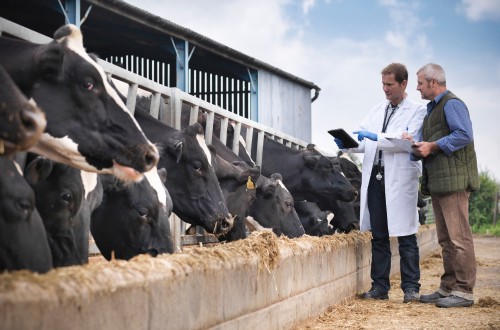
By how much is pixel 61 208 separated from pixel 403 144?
4.12m

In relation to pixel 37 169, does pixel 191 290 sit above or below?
below

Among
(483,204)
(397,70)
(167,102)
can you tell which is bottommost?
(167,102)

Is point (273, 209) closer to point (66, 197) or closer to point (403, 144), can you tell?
point (403, 144)

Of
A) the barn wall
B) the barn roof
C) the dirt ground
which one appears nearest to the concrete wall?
the dirt ground

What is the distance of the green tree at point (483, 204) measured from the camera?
123 feet

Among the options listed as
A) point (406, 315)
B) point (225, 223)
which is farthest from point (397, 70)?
point (406, 315)

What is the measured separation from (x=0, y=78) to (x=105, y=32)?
13030 mm

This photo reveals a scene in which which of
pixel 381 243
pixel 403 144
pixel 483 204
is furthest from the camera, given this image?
pixel 483 204

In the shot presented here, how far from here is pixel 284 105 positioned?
798 inches

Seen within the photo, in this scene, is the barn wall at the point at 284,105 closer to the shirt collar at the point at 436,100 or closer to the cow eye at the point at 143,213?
the shirt collar at the point at 436,100

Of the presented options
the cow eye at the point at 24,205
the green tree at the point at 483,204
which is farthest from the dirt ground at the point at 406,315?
the green tree at the point at 483,204

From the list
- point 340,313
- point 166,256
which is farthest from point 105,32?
point 166,256

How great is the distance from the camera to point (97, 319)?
10.7 feet

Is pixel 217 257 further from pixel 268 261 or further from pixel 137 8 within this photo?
pixel 137 8
